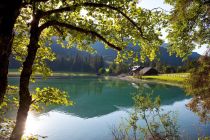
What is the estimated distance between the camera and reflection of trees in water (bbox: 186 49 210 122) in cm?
1723

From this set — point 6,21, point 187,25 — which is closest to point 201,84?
point 187,25

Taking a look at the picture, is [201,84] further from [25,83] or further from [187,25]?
[25,83]

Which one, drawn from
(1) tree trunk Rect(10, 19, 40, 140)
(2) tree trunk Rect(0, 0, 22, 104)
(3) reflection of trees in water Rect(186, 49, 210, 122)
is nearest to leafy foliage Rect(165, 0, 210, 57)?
(3) reflection of trees in water Rect(186, 49, 210, 122)

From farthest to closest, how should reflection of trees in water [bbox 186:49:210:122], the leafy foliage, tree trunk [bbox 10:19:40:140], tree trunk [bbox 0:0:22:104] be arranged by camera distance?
1. reflection of trees in water [bbox 186:49:210:122]
2. the leafy foliage
3. tree trunk [bbox 10:19:40:140]
4. tree trunk [bbox 0:0:22:104]

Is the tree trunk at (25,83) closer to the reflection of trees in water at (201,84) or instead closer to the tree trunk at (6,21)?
the tree trunk at (6,21)

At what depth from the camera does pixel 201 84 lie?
17703 mm

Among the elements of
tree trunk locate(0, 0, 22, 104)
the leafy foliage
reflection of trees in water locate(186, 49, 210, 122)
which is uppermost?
the leafy foliage

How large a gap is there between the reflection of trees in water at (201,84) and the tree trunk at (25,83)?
12533 mm

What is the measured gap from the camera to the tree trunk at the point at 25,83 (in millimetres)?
7353

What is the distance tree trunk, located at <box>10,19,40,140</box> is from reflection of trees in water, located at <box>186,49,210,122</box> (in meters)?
12.5

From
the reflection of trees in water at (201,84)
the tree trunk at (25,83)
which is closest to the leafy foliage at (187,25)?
the reflection of trees in water at (201,84)

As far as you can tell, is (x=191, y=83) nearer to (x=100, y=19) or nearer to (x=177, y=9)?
(x=177, y=9)

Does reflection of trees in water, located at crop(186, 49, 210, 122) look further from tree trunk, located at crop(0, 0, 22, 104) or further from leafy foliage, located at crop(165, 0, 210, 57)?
tree trunk, located at crop(0, 0, 22, 104)

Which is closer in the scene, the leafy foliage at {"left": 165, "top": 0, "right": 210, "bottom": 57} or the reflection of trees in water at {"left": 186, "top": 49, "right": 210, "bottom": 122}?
the leafy foliage at {"left": 165, "top": 0, "right": 210, "bottom": 57}
